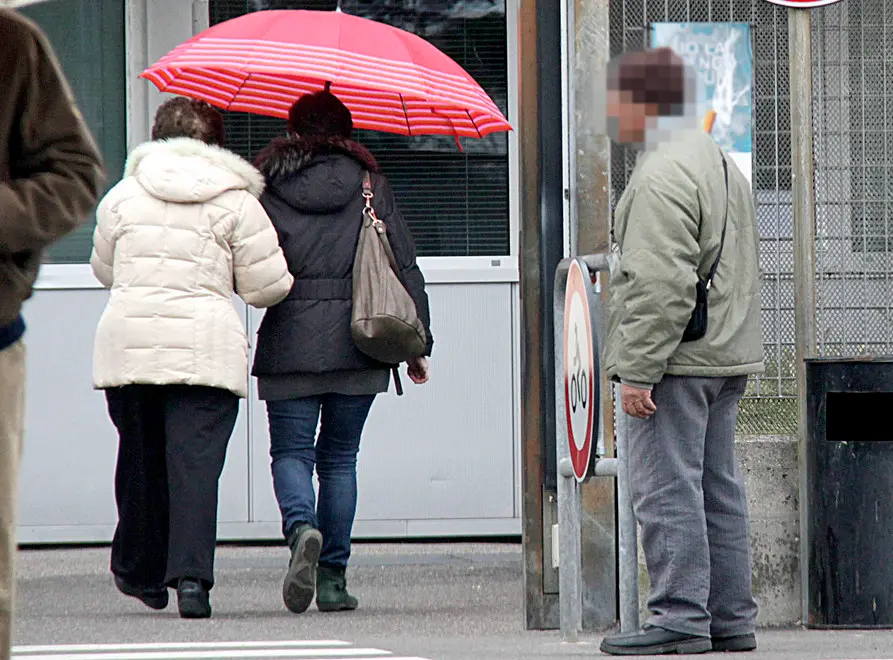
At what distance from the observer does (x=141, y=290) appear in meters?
6.40

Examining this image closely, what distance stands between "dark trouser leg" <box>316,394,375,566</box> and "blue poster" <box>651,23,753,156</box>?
1.57 meters

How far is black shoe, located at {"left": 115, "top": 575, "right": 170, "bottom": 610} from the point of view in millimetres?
6484

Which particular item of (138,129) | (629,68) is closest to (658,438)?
(629,68)

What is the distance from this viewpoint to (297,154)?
6672 millimetres

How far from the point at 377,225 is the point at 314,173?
0.96 feet

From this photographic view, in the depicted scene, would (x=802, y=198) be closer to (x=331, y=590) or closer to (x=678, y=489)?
(x=678, y=489)

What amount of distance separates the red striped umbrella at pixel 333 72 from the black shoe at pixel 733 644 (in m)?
2.28

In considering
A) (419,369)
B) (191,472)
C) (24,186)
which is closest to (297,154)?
(419,369)

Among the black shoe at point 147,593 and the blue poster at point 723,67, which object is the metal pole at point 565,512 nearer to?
the blue poster at point 723,67

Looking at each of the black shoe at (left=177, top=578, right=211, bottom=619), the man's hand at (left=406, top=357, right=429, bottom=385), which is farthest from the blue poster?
the black shoe at (left=177, top=578, right=211, bottom=619)

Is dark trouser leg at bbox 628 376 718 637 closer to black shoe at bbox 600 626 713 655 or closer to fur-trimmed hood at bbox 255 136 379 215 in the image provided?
black shoe at bbox 600 626 713 655

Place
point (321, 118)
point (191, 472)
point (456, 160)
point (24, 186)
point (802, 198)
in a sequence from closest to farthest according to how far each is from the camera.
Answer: point (24, 186), point (802, 198), point (191, 472), point (321, 118), point (456, 160)

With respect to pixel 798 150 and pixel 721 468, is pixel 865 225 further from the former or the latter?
pixel 721 468

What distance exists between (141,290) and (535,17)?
1.63 m
